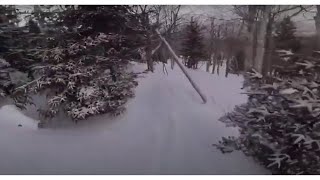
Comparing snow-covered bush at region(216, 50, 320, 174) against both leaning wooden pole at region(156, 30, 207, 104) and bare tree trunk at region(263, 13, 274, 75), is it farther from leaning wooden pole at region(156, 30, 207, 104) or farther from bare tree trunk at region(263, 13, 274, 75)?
leaning wooden pole at region(156, 30, 207, 104)

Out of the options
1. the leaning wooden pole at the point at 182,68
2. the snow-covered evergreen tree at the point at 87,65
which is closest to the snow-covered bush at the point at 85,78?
the snow-covered evergreen tree at the point at 87,65

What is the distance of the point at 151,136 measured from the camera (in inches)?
84.7

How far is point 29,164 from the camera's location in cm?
217

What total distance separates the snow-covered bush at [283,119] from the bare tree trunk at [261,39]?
56 mm

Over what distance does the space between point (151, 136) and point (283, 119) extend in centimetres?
62

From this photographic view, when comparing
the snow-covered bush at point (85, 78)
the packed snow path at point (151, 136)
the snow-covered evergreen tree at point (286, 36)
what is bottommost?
the packed snow path at point (151, 136)

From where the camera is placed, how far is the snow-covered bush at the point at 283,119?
2064 millimetres

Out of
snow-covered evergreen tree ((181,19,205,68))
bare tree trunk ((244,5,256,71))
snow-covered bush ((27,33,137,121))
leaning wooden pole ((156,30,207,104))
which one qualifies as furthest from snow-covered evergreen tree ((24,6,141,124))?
bare tree trunk ((244,5,256,71))

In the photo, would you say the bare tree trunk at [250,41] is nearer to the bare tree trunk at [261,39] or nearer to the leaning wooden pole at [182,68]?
the bare tree trunk at [261,39]

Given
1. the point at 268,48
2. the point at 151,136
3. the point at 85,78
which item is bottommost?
the point at 151,136

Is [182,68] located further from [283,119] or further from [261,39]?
[283,119]

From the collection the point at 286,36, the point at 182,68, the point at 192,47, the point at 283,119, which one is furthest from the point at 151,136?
the point at 286,36

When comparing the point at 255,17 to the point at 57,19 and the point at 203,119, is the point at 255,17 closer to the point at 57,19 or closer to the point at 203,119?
the point at 203,119
